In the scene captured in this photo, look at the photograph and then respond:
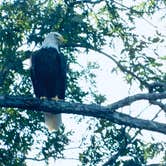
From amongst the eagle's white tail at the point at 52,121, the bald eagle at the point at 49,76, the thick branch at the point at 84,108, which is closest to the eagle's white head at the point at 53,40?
the bald eagle at the point at 49,76

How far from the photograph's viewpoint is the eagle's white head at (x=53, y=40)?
8477 millimetres

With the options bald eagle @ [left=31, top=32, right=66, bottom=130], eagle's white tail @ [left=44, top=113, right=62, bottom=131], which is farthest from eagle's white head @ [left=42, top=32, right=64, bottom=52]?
eagle's white tail @ [left=44, top=113, right=62, bottom=131]

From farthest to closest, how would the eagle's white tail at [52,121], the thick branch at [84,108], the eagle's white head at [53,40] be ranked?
1. the eagle's white head at [53,40]
2. the eagle's white tail at [52,121]
3. the thick branch at [84,108]

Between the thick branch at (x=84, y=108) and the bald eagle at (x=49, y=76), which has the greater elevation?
the bald eagle at (x=49, y=76)

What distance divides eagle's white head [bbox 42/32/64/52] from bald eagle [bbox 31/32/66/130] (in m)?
0.04

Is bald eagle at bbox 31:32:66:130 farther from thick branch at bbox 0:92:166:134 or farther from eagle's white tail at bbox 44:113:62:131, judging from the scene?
thick branch at bbox 0:92:166:134

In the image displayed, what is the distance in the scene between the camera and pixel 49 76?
8.18 metres

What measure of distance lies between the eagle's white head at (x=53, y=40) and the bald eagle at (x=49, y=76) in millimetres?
43

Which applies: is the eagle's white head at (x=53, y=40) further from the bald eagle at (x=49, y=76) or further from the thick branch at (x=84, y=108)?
the thick branch at (x=84, y=108)

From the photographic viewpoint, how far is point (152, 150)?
8516mm

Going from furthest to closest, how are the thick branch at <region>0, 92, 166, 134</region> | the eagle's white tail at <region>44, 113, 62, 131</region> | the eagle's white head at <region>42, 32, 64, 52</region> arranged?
the eagle's white head at <region>42, 32, 64, 52</region>
the eagle's white tail at <region>44, 113, 62, 131</region>
the thick branch at <region>0, 92, 166, 134</region>

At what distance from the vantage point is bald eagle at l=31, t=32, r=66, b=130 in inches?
320

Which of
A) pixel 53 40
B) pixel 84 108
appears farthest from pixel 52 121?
pixel 84 108

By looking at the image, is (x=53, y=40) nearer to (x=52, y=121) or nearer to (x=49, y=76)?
(x=49, y=76)
